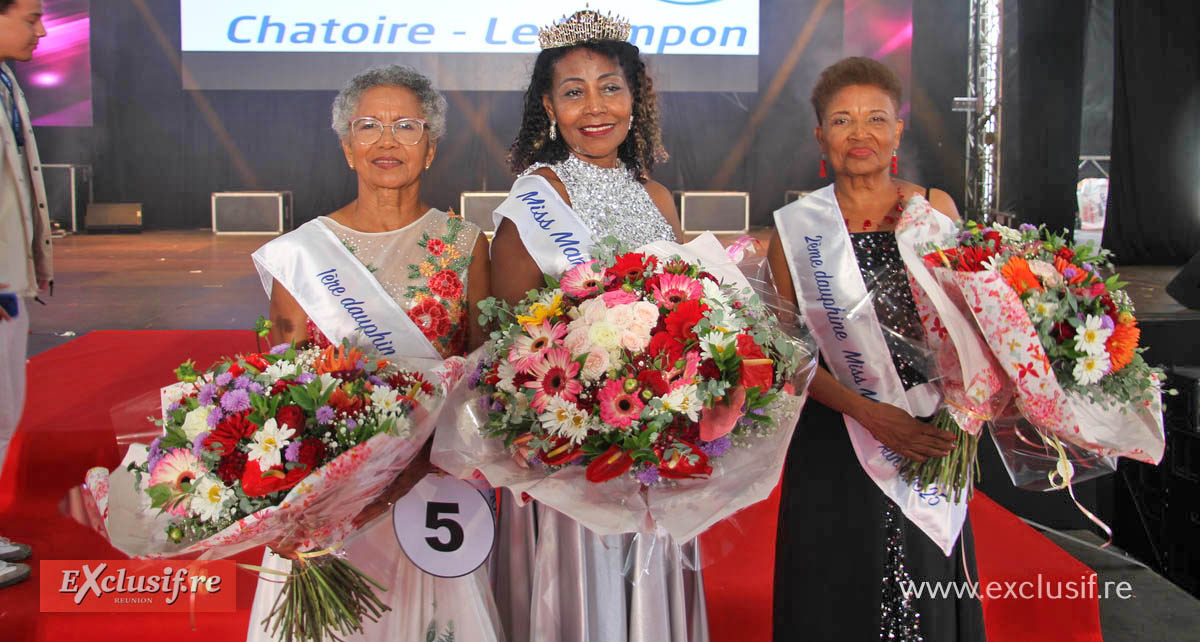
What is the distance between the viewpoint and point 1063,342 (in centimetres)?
123

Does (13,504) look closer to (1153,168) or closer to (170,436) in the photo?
(170,436)

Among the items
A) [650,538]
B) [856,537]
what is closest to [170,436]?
[650,538]

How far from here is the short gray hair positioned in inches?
60.9

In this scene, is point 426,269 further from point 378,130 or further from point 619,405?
point 619,405

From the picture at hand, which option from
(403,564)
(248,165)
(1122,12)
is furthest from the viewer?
(248,165)

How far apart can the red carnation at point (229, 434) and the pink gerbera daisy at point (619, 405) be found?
1.40 ft

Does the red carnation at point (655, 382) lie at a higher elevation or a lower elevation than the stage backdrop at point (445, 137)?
lower

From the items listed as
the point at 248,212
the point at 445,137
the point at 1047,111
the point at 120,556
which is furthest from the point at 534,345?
the point at 248,212

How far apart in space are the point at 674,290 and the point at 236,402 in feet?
1.86

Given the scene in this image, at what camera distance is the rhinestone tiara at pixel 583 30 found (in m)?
1.58

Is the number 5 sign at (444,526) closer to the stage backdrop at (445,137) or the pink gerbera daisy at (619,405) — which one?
the pink gerbera daisy at (619,405)

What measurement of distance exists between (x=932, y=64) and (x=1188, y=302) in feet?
12.6

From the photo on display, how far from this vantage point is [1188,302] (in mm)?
4082

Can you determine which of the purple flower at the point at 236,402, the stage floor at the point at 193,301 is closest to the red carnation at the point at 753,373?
the purple flower at the point at 236,402
